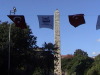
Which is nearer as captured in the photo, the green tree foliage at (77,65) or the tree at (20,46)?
the tree at (20,46)

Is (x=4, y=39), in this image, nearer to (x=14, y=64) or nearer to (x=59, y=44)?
(x=14, y=64)

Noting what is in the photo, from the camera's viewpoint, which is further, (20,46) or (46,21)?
(20,46)

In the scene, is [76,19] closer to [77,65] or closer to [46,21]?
[46,21]

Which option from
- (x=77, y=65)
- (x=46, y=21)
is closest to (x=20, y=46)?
(x=46, y=21)

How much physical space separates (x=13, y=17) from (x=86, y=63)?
9013 cm

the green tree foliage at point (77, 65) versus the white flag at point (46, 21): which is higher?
the white flag at point (46, 21)

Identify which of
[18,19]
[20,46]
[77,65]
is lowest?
[77,65]

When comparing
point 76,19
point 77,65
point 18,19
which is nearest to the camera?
point 76,19

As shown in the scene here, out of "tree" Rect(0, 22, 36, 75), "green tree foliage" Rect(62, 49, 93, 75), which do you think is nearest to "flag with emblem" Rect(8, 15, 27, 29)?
"tree" Rect(0, 22, 36, 75)

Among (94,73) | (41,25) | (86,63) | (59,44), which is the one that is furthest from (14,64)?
(86,63)

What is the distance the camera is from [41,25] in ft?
119

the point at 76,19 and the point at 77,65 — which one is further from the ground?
the point at 76,19

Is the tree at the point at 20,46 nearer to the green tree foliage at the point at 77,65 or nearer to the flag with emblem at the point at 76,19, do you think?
the flag with emblem at the point at 76,19

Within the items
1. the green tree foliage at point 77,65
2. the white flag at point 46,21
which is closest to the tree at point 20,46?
the white flag at point 46,21
